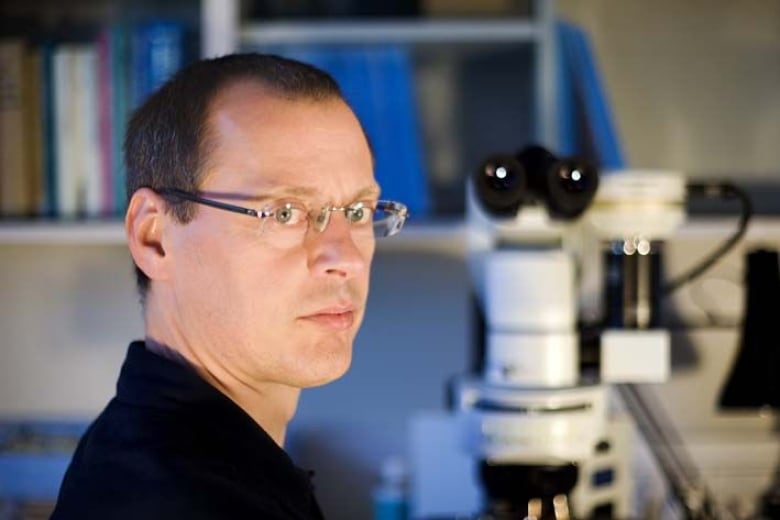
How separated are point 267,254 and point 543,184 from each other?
0.50 metres

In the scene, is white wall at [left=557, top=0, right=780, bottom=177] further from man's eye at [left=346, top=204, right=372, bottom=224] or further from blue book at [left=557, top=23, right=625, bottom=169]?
man's eye at [left=346, top=204, right=372, bottom=224]

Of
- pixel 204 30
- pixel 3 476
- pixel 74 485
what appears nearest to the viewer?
pixel 74 485

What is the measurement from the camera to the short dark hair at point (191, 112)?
0.95 m

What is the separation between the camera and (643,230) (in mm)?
1485

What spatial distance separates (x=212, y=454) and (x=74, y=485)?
11 centimetres

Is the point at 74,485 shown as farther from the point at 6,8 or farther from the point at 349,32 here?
the point at 6,8

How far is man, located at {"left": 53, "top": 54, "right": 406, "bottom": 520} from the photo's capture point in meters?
0.89

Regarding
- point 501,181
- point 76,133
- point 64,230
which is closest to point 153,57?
point 76,133

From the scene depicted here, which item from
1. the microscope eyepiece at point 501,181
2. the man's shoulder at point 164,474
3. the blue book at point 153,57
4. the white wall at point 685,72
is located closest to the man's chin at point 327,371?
the man's shoulder at point 164,474

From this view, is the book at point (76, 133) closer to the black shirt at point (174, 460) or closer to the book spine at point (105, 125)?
the book spine at point (105, 125)

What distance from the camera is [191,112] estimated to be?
3.17 feet

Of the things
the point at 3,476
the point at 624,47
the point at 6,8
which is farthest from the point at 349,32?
the point at 3,476

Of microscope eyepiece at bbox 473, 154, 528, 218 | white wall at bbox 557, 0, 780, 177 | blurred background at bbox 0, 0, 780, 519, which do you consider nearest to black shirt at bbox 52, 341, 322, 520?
microscope eyepiece at bbox 473, 154, 528, 218

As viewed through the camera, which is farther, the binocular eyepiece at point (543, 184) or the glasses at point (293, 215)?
the binocular eyepiece at point (543, 184)
